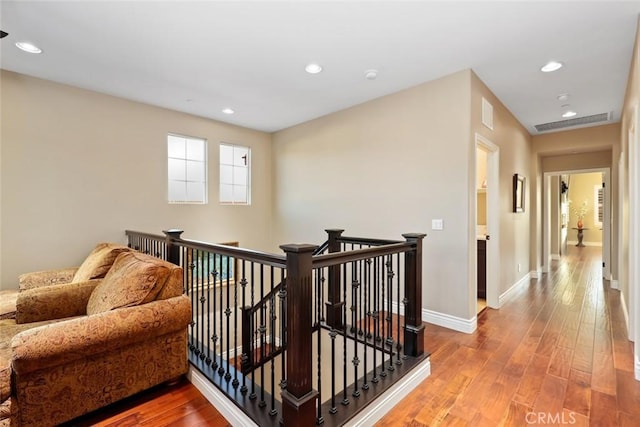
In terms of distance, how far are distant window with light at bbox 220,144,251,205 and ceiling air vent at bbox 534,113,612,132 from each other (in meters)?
5.21

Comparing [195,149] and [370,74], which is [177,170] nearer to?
[195,149]

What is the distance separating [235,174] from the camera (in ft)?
17.8

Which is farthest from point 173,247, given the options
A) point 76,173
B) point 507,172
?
point 507,172

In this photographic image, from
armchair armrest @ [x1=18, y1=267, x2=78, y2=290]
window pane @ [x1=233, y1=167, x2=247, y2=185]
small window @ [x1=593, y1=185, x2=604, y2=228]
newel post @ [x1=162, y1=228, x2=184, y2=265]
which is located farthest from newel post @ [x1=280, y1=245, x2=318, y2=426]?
small window @ [x1=593, y1=185, x2=604, y2=228]

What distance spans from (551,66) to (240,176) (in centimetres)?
462

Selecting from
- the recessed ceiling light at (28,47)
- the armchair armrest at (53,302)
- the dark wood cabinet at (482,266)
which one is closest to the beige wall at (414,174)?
the dark wood cabinet at (482,266)

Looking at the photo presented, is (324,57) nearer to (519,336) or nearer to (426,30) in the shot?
(426,30)

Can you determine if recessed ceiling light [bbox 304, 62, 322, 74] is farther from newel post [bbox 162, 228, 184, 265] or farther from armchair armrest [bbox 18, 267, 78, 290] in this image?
armchair armrest [bbox 18, 267, 78, 290]

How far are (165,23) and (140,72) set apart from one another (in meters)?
1.11

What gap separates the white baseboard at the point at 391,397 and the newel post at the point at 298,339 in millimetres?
370

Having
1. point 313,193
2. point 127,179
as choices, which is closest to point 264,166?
point 313,193

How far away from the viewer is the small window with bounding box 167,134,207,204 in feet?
15.1

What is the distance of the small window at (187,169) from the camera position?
4.59 meters

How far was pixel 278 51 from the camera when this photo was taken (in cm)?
283
